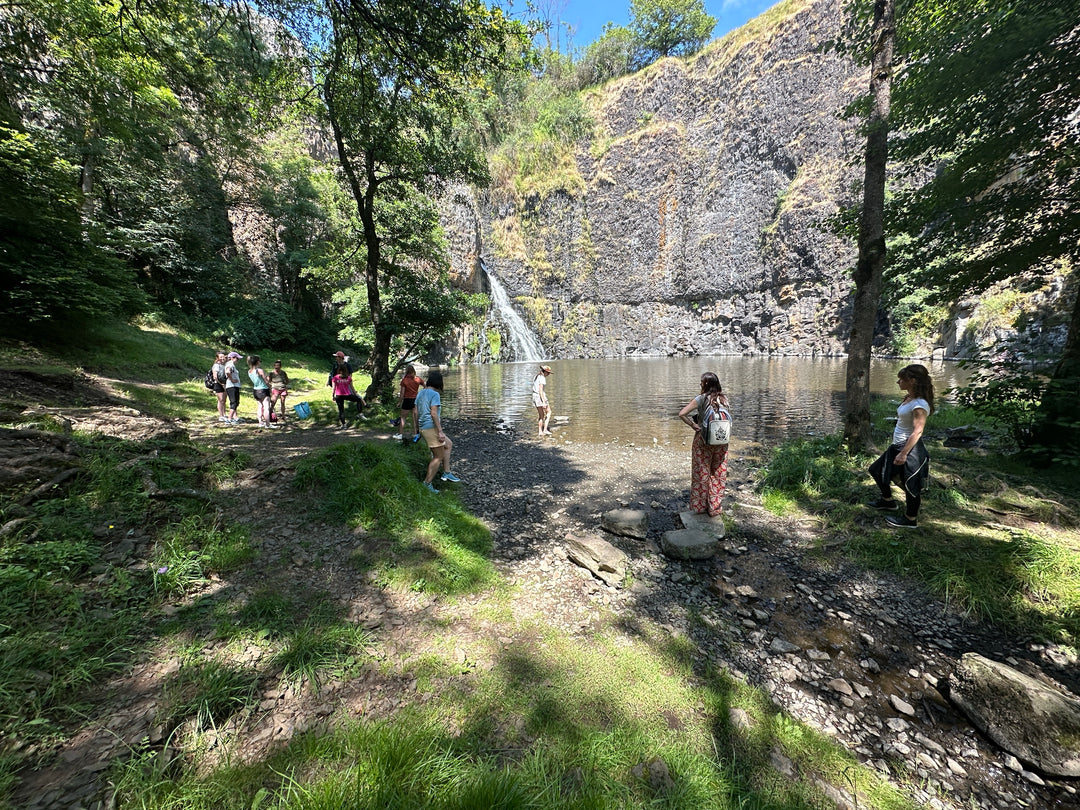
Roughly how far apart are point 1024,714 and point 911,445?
304cm

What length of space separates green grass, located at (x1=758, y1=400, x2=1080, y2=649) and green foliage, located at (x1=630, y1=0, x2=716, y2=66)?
8680 centimetres

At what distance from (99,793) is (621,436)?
12.2 meters

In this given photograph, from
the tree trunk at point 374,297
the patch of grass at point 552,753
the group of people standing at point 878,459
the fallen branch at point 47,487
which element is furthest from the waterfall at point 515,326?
the patch of grass at point 552,753

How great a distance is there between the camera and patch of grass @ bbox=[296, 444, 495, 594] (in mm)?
4234

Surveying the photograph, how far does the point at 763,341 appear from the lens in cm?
5528

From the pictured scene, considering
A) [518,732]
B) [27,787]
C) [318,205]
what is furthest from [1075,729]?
[318,205]

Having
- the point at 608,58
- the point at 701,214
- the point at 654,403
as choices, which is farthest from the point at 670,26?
the point at 654,403

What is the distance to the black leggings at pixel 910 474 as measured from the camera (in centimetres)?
510

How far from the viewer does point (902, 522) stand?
534cm

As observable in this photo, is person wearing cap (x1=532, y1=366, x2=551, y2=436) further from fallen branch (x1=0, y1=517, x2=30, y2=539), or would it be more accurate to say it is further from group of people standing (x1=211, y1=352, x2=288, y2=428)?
fallen branch (x1=0, y1=517, x2=30, y2=539)

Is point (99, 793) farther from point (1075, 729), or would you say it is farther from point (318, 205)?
point (318, 205)

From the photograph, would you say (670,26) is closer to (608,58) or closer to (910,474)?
(608,58)

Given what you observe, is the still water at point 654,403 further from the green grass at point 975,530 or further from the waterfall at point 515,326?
the waterfall at point 515,326

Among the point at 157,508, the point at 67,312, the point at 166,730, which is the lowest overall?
the point at 166,730
